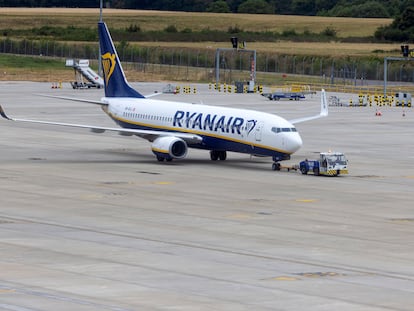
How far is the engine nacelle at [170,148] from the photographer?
210ft

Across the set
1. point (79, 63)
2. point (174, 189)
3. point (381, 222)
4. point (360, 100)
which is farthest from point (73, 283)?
point (79, 63)

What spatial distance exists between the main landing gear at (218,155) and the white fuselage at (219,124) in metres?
1.57

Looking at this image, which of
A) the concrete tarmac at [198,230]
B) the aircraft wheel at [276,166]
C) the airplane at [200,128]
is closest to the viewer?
the concrete tarmac at [198,230]

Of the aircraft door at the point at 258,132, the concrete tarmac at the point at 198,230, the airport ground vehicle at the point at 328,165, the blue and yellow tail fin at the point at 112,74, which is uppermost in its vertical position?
the blue and yellow tail fin at the point at 112,74

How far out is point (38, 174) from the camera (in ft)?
194

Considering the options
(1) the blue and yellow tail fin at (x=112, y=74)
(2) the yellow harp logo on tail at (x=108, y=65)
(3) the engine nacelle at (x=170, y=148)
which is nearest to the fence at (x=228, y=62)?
(1) the blue and yellow tail fin at (x=112, y=74)

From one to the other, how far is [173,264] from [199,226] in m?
8.10

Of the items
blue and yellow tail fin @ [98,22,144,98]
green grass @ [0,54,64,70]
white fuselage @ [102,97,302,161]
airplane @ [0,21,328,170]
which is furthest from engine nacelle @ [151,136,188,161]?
green grass @ [0,54,64,70]

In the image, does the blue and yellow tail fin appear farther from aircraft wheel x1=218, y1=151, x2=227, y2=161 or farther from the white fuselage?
aircraft wheel x1=218, y1=151, x2=227, y2=161

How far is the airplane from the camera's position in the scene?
201 ft

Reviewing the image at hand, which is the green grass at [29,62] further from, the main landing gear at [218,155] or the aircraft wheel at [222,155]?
the aircraft wheel at [222,155]

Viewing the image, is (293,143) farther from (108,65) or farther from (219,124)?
(108,65)

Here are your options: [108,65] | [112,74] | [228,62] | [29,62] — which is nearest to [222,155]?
[112,74]

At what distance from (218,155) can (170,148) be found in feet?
13.1
